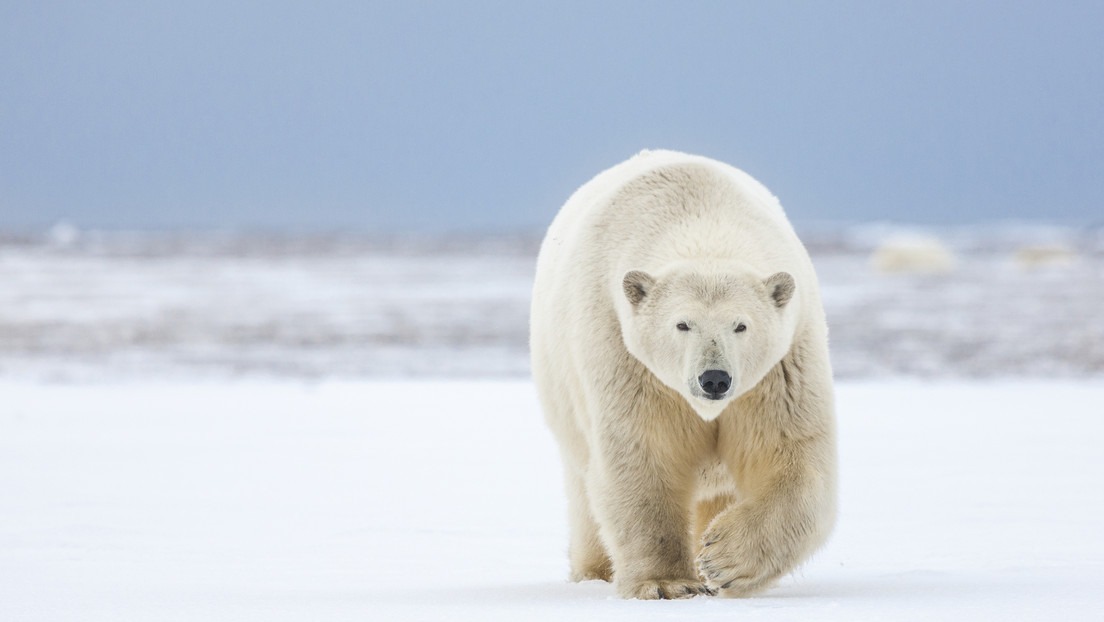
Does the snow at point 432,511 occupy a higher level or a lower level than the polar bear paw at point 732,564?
higher

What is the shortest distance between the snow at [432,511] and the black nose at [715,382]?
584mm

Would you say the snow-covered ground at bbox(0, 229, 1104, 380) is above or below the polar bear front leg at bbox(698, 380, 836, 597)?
above

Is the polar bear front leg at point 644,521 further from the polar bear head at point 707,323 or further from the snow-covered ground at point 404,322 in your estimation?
the snow-covered ground at point 404,322

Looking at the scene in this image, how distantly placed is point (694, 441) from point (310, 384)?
7628 millimetres

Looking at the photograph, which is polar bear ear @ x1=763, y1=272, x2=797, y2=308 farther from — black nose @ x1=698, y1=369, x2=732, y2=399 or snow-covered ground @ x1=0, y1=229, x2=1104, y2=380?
snow-covered ground @ x1=0, y1=229, x2=1104, y2=380

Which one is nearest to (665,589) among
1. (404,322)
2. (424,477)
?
(424,477)

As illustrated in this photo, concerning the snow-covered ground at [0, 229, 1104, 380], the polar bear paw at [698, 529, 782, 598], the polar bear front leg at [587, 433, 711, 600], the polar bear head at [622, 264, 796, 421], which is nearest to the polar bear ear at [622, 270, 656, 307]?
the polar bear head at [622, 264, 796, 421]

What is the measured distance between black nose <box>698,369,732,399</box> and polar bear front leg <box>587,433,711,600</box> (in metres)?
0.53

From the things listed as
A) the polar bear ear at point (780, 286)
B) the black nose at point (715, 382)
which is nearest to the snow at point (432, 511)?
the black nose at point (715, 382)

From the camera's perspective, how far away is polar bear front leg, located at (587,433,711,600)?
4.29 m

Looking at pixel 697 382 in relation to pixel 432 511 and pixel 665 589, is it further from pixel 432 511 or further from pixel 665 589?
pixel 432 511

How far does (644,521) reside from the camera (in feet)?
14.1

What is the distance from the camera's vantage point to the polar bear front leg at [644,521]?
4285 millimetres

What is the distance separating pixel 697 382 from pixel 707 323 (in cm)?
22
